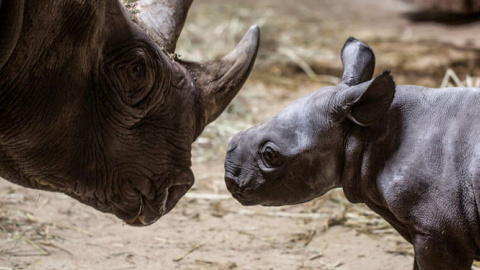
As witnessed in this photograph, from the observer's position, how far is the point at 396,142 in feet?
9.21

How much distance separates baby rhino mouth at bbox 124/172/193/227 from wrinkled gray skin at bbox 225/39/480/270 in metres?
0.34

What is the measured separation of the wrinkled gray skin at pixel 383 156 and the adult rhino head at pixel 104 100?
1.35ft

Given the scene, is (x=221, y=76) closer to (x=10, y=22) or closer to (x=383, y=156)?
(x=383, y=156)

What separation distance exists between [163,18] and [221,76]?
0.41 m

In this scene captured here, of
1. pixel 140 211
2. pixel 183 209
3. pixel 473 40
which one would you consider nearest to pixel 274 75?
pixel 473 40

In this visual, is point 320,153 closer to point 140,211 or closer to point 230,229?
point 140,211

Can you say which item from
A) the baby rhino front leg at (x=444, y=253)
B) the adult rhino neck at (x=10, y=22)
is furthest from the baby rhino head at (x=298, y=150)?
the adult rhino neck at (x=10, y=22)

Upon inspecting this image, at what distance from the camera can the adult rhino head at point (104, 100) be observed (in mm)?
2867

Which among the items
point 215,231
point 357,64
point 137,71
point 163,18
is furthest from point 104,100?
point 215,231

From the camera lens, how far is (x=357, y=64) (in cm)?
310

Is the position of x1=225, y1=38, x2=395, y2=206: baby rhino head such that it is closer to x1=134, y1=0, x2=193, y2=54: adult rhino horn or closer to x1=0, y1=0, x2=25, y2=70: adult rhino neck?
x1=134, y1=0, x2=193, y2=54: adult rhino horn

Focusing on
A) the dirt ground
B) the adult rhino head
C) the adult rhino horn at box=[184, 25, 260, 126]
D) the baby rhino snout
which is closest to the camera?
the adult rhino head

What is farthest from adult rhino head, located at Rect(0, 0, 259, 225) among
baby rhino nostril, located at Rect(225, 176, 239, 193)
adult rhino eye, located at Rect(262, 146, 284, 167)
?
adult rhino eye, located at Rect(262, 146, 284, 167)

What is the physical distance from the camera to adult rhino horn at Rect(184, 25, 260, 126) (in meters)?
3.45
